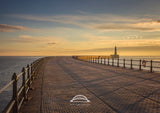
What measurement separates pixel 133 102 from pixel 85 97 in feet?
7.09

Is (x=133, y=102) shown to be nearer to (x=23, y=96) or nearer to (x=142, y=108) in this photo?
(x=142, y=108)

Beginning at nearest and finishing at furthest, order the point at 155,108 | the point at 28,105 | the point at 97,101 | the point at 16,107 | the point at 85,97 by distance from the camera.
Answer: the point at 16,107, the point at 155,108, the point at 28,105, the point at 97,101, the point at 85,97

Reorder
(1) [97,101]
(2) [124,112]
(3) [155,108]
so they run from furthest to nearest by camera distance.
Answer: (1) [97,101], (3) [155,108], (2) [124,112]

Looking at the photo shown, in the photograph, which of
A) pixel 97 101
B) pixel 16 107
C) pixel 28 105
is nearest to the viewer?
pixel 16 107

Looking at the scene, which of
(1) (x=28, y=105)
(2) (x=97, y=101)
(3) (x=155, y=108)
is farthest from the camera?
(2) (x=97, y=101)

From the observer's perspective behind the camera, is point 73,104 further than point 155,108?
Yes

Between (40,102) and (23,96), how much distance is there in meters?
0.78

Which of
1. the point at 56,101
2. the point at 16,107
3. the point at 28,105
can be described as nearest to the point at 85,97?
the point at 56,101

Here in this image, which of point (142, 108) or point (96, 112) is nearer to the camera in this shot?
point (96, 112)

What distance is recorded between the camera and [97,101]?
6645 mm

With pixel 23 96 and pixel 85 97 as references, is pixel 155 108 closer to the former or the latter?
pixel 85 97

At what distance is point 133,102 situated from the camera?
6.48 metres

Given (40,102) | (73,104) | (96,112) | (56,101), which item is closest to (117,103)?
(96,112)

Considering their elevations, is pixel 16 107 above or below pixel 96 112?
above
